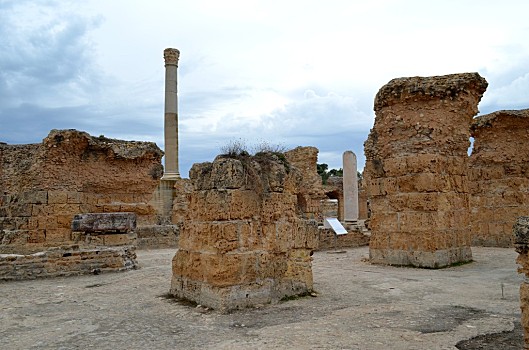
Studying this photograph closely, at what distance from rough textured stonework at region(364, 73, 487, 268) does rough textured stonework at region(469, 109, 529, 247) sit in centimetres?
371

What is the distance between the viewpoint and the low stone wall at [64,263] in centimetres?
837

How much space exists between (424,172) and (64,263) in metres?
7.91

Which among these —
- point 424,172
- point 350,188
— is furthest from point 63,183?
point 350,188

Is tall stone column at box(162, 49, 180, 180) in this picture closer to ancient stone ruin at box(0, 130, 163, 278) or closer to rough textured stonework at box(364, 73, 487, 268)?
ancient stone ruin at box(0, 130, 163, 278)

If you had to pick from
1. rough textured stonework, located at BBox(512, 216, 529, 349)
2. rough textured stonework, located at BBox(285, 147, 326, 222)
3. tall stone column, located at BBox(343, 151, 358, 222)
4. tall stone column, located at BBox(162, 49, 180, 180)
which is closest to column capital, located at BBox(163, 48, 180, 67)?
tall stone column, located at BBox(162, 49, 180, 180)

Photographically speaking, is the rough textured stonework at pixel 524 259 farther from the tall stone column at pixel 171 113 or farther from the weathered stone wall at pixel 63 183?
the tall stone column at pixel 171 113

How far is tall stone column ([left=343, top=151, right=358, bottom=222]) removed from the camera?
1805cm

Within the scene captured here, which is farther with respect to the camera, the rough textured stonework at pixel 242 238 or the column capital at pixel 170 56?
the column capital at pixel 170 56

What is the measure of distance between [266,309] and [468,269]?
5.58 m

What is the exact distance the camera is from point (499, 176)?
13.6 meters

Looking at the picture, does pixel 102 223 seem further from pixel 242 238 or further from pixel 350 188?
pixel 350 188

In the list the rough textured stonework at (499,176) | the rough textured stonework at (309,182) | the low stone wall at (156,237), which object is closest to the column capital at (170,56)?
the rough textured stonework at (309,182)

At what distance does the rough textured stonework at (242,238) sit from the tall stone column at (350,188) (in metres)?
11.7

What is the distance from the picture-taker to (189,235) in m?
6.30
